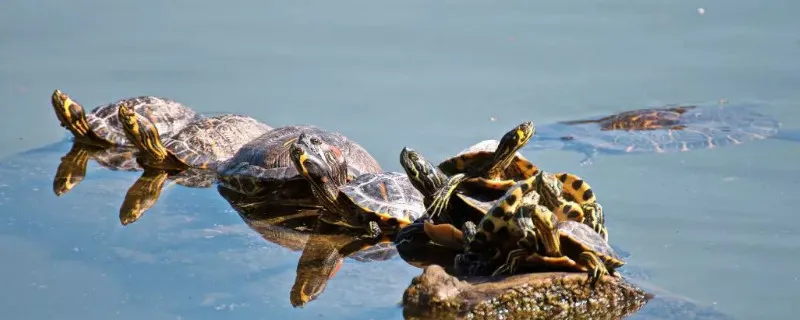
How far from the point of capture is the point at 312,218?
235 inches

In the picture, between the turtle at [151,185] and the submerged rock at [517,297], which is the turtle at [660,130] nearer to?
the turtle at [151,185]

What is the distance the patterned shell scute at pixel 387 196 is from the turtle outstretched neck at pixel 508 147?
19.0 inches

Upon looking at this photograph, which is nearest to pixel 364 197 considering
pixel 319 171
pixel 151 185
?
pixel 319 171

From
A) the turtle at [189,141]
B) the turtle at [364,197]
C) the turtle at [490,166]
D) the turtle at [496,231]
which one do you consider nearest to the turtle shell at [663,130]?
the turtle at [189,141]

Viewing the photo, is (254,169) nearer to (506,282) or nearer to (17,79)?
(506,282)

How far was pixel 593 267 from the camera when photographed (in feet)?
15.0

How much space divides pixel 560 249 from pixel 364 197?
1.27 meters

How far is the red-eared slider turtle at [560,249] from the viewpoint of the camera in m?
4.47

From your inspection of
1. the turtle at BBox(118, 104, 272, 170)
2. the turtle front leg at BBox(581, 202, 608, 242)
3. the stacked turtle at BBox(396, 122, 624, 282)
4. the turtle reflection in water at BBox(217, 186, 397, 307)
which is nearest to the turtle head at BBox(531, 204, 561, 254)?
the stacked turtle at BBox(396, 122, 624, 282)

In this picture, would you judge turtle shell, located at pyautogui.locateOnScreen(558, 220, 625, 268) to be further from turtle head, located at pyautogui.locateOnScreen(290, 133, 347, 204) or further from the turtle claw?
turtle head, located at pyautogui.locateOnScreen(290, 133, 347, 204)

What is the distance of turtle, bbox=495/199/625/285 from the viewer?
14.7 feet

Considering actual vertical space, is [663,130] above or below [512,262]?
below

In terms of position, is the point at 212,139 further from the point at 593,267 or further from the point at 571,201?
the point at 593,267

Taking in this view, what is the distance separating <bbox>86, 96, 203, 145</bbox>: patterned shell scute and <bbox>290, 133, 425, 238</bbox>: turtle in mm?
2313
